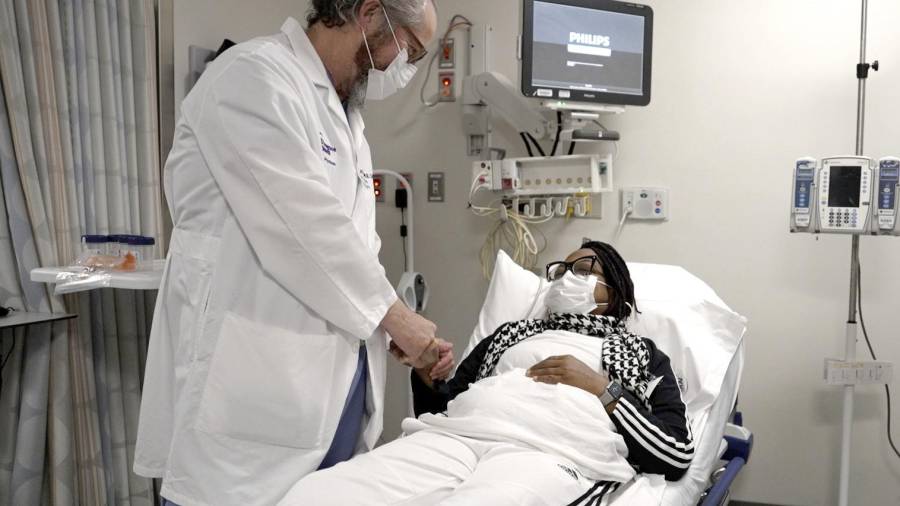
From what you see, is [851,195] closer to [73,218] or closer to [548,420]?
[548,420]

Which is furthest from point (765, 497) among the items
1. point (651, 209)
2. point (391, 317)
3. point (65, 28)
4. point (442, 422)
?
point (65, 28)

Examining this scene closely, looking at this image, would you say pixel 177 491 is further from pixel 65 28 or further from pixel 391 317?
pixel 65 28

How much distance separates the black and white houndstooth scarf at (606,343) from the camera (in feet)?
6.00

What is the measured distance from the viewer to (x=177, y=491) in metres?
1.33

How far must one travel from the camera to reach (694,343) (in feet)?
7.08

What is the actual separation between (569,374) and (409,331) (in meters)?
0.51

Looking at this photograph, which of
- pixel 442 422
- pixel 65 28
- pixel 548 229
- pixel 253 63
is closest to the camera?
pixel 253 63

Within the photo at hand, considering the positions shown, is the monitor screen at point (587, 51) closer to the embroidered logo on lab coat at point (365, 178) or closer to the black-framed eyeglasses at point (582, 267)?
the black-framed eyeglasses at point (582, 267)

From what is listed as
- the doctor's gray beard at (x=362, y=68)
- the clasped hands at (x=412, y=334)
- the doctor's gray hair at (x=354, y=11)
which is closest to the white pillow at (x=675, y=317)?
the clasped hands at (x=412, y=334)

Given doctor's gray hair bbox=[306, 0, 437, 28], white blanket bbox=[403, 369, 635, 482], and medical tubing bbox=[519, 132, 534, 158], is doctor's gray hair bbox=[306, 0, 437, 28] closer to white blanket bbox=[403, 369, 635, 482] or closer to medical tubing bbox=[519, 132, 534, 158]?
white blanket bbox=[403, 369, 635, 482]

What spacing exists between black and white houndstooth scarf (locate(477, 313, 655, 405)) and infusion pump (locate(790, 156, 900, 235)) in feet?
2.54

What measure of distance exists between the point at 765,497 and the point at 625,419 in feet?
4.87

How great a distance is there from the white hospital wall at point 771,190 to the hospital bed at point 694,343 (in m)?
0.38

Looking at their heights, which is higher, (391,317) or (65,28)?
(65,28)
